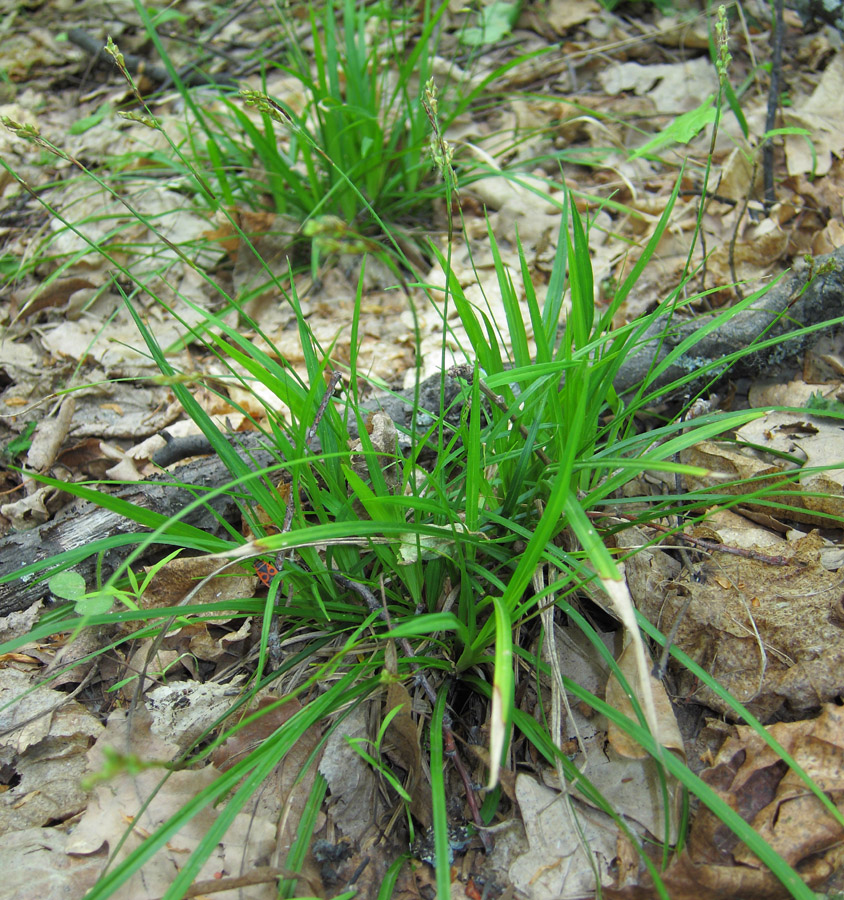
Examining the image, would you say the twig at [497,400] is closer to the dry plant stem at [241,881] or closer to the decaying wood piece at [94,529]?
the decaying wood piece at [94,529]

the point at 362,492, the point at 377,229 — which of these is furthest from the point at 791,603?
the point at 377,229

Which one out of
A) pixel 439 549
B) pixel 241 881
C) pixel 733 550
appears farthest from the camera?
pixel 733 550

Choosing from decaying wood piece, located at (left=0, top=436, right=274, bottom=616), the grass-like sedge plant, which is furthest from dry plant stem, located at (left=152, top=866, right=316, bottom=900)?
decaying wood piece, located at (left=0, top=436, right=274, bottom=616)

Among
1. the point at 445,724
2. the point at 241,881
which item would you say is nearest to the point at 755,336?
the point at 445,724

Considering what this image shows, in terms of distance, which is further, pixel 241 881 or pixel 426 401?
pixel 426 401

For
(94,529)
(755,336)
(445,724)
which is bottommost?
(445,724)

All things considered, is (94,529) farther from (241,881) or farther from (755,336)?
(755,336)

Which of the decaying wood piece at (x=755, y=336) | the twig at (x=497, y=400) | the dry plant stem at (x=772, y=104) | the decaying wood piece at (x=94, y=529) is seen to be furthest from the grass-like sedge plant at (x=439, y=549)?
the dry plant stem at (x=772, y=104)

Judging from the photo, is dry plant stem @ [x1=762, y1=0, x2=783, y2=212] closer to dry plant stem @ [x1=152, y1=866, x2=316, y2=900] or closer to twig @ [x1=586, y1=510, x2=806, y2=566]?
twig @ [x1=586, y1=510, x2=806, y2=566]
